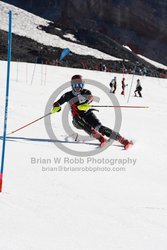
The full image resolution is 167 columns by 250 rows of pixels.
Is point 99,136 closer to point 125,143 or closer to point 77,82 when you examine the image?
point 125,143

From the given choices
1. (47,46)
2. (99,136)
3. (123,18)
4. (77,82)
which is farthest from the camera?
(123,18)

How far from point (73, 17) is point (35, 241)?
221 ft

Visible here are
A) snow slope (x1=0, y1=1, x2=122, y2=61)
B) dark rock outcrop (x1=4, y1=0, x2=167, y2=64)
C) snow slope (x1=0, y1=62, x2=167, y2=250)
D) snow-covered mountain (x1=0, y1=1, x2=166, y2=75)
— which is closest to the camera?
snow slope (x1=0, y1=62, x2=167, y2=250)

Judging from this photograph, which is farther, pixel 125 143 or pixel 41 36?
pixel 41 36

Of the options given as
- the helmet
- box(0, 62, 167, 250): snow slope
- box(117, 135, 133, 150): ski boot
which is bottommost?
box(0, 62, 167, 250): snow slope

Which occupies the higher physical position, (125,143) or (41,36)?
(41,36)

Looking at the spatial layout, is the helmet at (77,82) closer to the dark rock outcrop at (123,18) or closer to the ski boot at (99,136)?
the ski boot at (99,136)

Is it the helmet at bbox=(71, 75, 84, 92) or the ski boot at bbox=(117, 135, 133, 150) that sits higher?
the helmet at bbox=(71, 75, 84, 92)

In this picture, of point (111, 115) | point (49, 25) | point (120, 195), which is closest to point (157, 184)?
point (120, 195)

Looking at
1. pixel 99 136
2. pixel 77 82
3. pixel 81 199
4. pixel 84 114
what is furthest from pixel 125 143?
pixel 81 199

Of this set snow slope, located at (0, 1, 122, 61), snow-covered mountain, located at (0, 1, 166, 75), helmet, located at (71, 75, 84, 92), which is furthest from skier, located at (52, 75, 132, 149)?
snow slope, located at (0, 1, 122, 61)

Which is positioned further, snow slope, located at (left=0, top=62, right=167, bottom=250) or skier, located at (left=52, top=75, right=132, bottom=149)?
skier, located at (left=52, top=75, right=132, bottom=149)

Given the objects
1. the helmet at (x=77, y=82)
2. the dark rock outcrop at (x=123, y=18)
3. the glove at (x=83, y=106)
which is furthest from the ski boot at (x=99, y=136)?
the dark rock outcrop at (x=123, y=18)

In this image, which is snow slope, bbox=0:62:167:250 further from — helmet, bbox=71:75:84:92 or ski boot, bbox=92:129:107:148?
helmet, bbox=71:75:84:92
